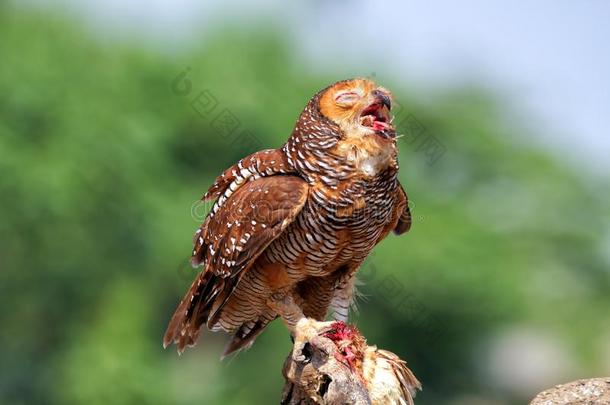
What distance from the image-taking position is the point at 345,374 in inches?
225

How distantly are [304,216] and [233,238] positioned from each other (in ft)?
1.51

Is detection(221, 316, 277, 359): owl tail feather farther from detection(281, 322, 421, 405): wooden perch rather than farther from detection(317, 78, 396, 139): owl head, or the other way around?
→ detection(317, 78, 396, 139): owl head

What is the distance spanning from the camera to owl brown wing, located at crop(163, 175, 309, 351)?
6078mm

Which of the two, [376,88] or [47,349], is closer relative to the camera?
[376,88]

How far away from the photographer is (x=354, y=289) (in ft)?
22.6

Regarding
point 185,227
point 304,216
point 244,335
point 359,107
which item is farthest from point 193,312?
point 185,227

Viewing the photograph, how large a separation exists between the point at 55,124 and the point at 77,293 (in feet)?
11.2

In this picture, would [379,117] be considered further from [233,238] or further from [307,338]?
[307,338]

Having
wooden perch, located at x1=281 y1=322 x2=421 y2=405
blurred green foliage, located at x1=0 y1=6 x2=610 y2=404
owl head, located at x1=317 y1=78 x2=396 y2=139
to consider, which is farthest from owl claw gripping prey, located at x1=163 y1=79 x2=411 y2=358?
blurred green foliage, located at x1=0 y1=6 x2=610 y2=404

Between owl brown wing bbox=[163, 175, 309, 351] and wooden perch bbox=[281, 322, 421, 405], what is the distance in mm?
633

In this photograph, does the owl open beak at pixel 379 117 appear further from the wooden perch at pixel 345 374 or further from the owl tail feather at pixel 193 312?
the owl tail feather at pixel 193 312

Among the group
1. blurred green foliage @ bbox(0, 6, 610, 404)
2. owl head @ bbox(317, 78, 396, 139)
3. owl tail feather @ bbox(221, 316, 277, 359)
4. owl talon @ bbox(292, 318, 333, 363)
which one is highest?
owl head @ bbox(317, 78, 396, 139)

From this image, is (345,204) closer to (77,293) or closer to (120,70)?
(77,293)

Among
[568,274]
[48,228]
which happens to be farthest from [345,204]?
[568,274]
